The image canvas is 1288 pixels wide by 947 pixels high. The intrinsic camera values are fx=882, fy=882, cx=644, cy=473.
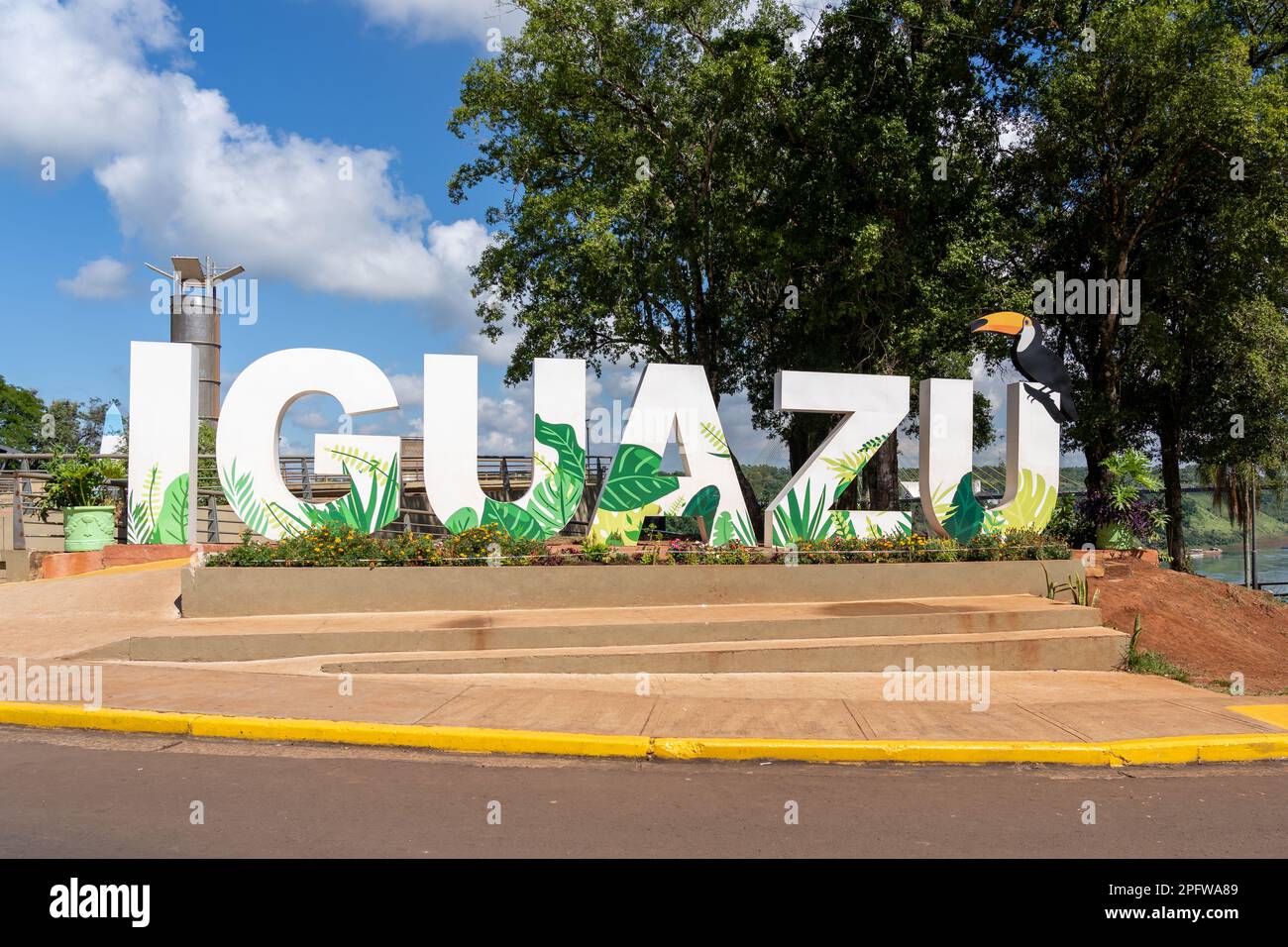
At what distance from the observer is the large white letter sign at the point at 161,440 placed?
12703 millimetres

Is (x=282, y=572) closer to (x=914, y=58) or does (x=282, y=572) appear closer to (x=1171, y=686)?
(x=1171, y=686)

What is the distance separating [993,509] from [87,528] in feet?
49.4

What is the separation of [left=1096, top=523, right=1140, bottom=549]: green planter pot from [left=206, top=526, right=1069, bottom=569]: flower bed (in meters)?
3.27

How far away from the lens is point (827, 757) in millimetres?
6570

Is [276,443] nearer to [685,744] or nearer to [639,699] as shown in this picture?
[639,699]

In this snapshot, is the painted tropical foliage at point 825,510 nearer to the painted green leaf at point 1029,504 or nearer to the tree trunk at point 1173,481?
the painted green leaf at point 1029,504

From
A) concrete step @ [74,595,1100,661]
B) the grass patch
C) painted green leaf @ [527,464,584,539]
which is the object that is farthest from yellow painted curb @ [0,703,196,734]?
the grass patch

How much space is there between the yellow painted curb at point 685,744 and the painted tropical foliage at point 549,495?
6322 mm

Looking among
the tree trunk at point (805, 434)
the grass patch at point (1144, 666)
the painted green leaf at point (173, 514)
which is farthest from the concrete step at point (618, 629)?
the tree trunk at point (805, 434)

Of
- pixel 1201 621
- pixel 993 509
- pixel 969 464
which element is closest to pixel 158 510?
pixel 969 464

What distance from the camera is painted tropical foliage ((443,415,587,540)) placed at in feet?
42.9

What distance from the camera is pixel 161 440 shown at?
42.0 ft

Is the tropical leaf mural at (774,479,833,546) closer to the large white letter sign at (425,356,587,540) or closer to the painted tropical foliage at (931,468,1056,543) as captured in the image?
the painted tropical foliage at (931,468,1056,543)
